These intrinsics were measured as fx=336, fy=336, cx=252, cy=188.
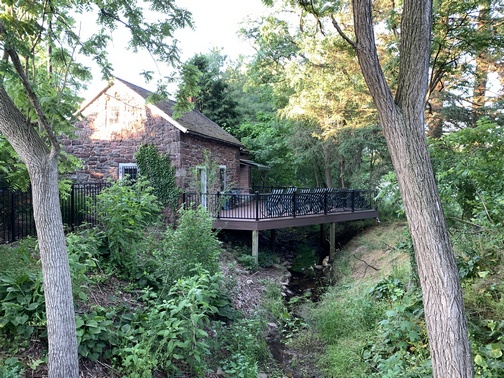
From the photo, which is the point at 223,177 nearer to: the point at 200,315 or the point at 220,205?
the point at 220,205

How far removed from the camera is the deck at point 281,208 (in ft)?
34.8

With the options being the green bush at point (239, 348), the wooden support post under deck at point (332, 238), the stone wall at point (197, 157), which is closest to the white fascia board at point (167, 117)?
the stone wall at point (197, 157)

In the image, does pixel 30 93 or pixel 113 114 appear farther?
pixel 113 114

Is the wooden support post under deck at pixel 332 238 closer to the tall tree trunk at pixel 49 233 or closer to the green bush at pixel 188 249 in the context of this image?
the green bush at pixel 188 249

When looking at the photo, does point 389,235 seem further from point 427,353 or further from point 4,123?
point 4,123

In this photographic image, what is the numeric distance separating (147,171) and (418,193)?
10.4 metres

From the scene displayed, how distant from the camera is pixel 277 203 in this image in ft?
36.7

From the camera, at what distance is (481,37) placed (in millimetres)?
6215

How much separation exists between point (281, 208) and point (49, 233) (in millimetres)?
8798

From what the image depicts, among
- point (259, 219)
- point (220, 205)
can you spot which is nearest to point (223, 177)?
point (259, 219)

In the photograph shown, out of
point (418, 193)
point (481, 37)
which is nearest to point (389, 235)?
point (481, 37)

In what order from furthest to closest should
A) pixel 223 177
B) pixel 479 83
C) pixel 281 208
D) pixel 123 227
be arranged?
1. pixel 223 177
2. pixel 281 208
3. pixel 479 83
4. pixel 123 227

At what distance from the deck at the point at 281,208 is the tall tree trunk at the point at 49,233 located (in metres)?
6.36

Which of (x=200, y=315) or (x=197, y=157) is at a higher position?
(x=197, y=157)
